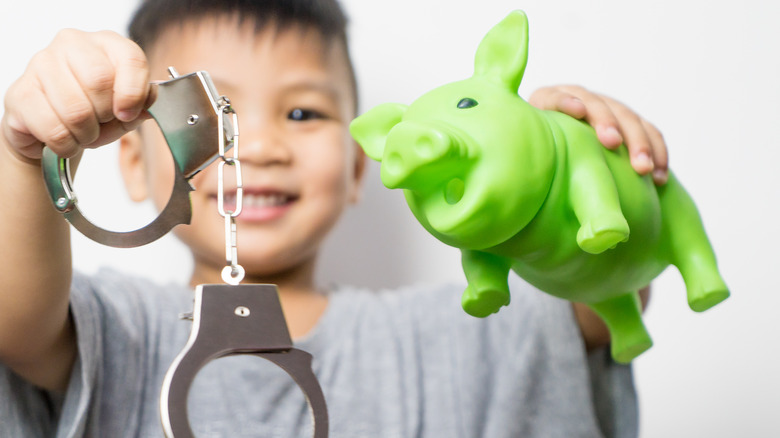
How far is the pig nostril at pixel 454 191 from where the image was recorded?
0.42m

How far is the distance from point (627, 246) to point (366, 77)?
588mm

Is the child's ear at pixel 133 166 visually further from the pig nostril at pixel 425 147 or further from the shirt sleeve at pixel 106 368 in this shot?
the pig nostril at pixel 425 147

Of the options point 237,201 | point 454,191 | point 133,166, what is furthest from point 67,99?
point 133,166

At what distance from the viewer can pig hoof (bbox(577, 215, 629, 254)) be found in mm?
391

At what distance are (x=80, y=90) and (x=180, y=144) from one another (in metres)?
0.07

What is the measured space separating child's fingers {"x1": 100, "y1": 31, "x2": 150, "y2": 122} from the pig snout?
16 cm

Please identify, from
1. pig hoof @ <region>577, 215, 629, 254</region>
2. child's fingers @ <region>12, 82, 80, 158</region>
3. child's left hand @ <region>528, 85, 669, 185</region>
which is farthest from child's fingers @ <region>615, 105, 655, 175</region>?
child's fingers @ <region>12, 82, 80, 158</region>

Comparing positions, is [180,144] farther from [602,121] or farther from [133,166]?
[133,166]

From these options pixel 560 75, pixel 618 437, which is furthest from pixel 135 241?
pixel 560 75

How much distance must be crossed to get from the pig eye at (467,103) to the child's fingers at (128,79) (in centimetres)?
18

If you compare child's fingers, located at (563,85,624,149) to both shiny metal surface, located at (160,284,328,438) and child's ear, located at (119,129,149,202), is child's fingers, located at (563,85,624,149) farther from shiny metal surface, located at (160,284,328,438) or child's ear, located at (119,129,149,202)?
child's ear, located at (119,129,149,202)

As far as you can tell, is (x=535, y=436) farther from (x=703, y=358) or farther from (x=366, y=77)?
(x=366, y=77)

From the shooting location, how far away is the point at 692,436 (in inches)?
36.7

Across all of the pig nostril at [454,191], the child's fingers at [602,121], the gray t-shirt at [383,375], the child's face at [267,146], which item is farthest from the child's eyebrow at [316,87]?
the pig nostril at [454,191]
